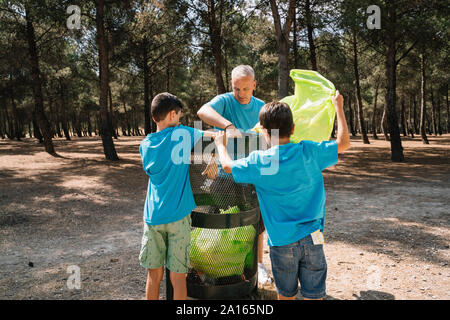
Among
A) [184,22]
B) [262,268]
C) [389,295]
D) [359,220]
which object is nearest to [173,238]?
[262,268]

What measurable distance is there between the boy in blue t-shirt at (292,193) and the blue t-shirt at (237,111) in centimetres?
74

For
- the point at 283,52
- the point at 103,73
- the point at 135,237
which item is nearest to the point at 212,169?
the point at 135,237

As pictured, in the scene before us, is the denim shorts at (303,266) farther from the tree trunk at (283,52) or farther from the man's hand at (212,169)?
the tree trunk at (283,52)

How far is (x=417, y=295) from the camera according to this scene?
2971 millimetres

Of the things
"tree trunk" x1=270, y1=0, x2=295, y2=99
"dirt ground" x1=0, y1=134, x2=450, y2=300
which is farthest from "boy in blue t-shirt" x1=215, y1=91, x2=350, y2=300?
"tree trunk" x1=270, y1=0, x2=295, y2=99

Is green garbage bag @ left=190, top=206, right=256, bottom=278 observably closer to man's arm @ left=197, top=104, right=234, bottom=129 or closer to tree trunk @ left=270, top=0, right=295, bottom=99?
man's arm @ left=197, top=104, right=234, bottom=129

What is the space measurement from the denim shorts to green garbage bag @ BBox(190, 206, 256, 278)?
0.70 meters

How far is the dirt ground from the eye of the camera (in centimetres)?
321

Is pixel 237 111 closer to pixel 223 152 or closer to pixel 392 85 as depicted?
pixel 223 152

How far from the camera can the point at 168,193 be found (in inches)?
88.4

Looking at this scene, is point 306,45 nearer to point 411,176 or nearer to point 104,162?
point 411,176

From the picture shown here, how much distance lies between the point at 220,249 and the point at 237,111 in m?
1.11

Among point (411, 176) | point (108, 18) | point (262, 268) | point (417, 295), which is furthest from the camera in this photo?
point (108, 18)

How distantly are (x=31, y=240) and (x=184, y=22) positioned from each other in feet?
36.6
